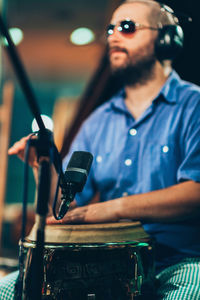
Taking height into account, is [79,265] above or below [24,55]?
below

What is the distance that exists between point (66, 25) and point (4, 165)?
4001 mm

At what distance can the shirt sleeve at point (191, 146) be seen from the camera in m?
1.49

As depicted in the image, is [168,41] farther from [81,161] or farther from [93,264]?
[93,264]

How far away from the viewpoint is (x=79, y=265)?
44.6 inches

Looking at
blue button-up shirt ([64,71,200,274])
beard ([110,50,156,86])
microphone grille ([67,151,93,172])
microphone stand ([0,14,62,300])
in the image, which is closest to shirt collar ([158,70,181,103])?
blue button-up shirt ([64,71,200,274])

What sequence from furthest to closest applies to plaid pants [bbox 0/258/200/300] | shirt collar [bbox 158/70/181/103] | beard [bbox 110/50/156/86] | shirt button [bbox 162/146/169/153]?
beard [bbox 110/50/156/86] → shirt collar [bbox 158/70/181/103] → shirt button [bbox 162/146/169/153] → plaid pants [bbox 0/258/200/300]

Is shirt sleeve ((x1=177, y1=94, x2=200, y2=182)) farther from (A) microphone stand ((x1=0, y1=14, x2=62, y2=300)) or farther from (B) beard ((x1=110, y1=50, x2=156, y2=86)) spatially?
(A) microphone stand ((x1=0, y1=14, x2=62, y2=300))

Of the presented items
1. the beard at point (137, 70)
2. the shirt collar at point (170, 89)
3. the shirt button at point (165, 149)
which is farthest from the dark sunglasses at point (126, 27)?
the shirt button at point (165, 149)

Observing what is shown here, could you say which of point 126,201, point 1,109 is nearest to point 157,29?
point 126,201

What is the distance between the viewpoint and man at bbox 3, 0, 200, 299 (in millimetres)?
1432

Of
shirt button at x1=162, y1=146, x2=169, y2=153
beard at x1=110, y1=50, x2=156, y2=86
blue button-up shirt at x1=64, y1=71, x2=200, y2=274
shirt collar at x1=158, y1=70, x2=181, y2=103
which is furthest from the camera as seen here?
beard at x1=110, y1=50, x2=156, y2=86

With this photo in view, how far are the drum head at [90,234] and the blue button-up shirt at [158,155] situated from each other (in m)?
0.35

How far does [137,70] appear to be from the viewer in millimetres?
1931

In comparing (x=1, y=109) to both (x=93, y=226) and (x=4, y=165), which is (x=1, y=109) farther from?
(x=93, y=226)
